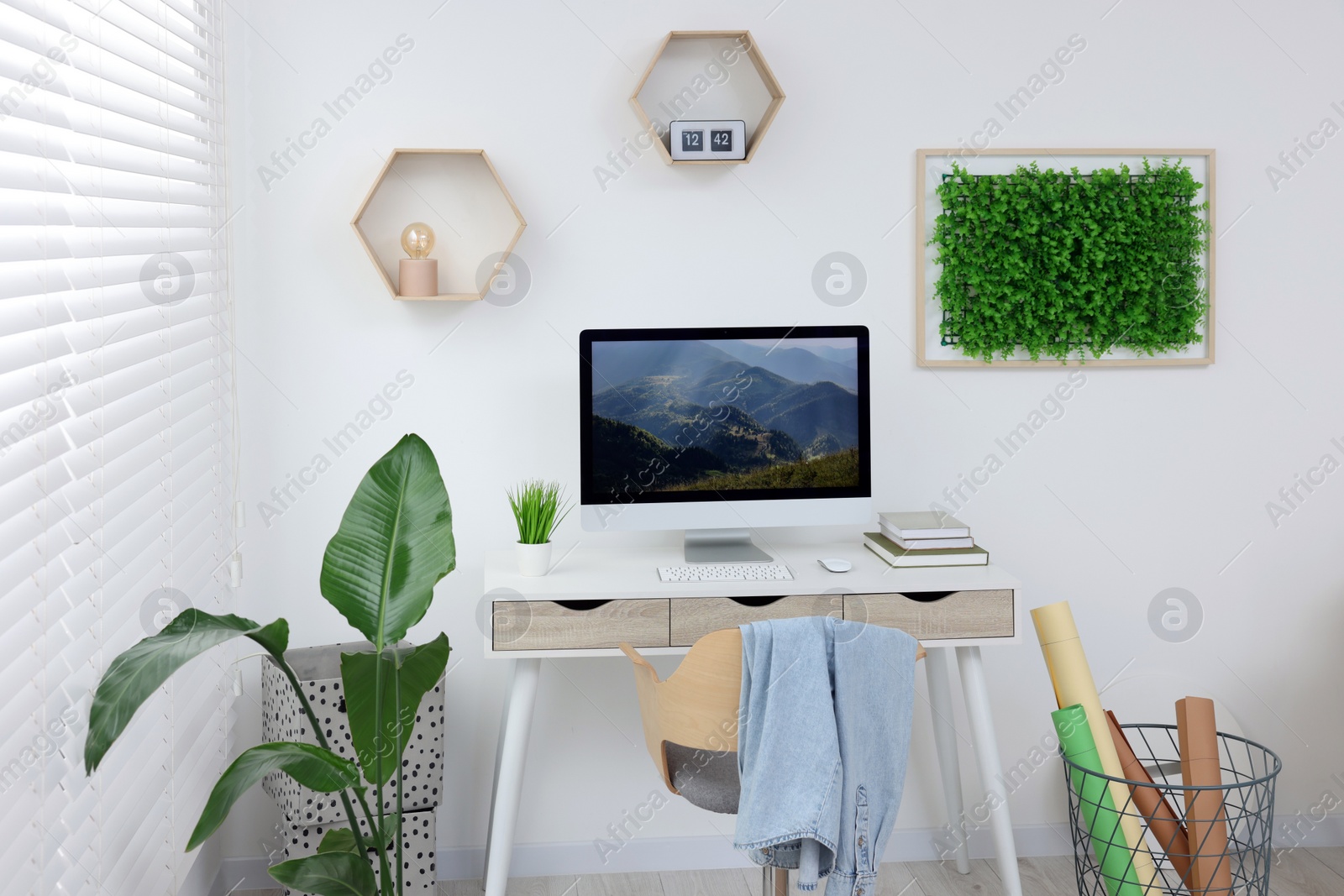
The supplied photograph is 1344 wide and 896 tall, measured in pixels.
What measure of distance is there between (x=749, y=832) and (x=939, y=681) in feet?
3.51

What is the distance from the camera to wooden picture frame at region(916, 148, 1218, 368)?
2.76m

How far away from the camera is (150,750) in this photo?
196 centimetres

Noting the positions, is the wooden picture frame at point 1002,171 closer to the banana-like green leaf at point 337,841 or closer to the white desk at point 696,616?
the white desk at point 696,616

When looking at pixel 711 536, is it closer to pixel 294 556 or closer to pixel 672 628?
pixel 672 628

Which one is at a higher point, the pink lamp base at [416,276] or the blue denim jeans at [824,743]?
the pink lamp base at [416,276]

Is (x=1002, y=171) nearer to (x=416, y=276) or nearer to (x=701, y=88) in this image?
(x=701, y=88)

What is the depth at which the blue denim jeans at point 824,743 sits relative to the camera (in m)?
1.82

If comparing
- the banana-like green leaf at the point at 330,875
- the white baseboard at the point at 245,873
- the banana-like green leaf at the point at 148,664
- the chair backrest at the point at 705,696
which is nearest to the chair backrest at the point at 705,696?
the chair backrest at the point at 705,696

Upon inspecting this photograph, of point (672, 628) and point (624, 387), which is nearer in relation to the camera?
point (672, 628)

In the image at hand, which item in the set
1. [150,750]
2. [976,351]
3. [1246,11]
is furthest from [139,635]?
[1246,11]

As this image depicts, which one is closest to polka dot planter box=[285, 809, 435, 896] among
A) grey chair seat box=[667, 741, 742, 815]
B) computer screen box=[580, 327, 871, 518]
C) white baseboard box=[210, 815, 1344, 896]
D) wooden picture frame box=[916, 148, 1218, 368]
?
white baseboard box=[210, 815, 1344, 896]

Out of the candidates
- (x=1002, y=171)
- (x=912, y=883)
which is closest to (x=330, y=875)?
(x=912, y=883)

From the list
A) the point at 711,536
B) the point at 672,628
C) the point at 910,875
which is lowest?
the point at 910,875

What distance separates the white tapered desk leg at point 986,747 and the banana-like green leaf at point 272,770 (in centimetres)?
139
